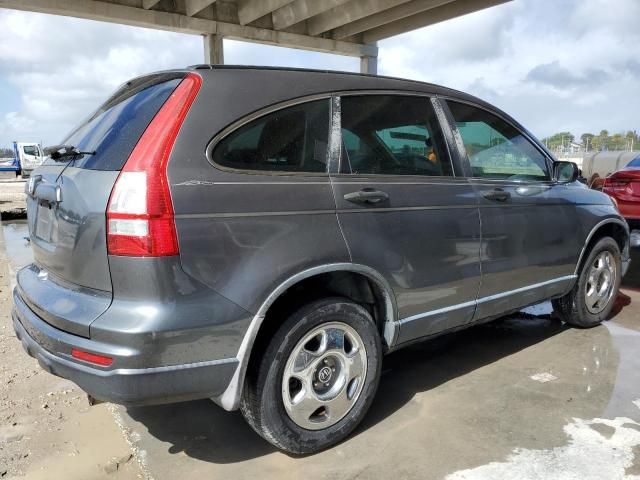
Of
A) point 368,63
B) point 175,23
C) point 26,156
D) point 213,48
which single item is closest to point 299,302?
point 175,23

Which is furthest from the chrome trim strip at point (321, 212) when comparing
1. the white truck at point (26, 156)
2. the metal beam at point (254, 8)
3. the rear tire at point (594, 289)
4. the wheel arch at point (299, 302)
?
the white truck at point (26, 156)

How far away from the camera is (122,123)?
2471 millimetres

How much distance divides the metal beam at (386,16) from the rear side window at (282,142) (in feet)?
48.4

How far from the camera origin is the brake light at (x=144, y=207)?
6.88 ft

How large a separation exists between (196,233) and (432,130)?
1.76m

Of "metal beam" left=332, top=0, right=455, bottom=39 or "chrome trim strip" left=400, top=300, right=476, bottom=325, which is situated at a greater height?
"metal beam" left=332, top=0, right=455, bottom=39

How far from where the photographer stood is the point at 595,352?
4.14 m

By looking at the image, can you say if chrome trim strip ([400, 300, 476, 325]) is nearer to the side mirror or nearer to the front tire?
the front tire

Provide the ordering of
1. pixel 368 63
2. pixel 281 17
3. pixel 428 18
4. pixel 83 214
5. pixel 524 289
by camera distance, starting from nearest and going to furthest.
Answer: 1. pixel 83 214
2. pixel 524 289
3. pixel 428 18
4. pixel 281 17
5. pixel 368 63

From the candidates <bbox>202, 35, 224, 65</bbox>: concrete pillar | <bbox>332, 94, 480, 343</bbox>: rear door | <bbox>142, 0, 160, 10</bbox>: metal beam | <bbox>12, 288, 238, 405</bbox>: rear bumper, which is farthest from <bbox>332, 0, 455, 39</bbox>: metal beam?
<bbox>12, 288, 238, 405</bbox>: rear bumper

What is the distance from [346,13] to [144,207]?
17573 millimetres

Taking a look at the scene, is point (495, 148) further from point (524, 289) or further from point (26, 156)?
point (26, 156)

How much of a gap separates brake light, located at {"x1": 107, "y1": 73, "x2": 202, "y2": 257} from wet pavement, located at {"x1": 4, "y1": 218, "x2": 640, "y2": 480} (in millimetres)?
1210

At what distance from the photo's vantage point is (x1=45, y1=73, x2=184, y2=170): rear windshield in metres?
2.31
